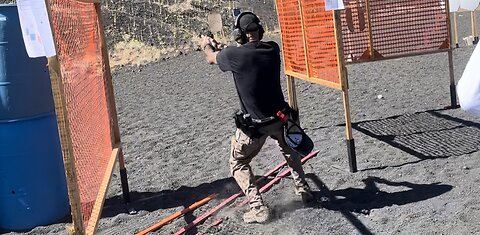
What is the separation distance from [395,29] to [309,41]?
1.65 meters

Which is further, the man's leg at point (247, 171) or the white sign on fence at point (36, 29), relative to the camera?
the man's leg at point (247, 171)

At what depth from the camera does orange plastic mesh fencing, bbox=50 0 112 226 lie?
4.12 m

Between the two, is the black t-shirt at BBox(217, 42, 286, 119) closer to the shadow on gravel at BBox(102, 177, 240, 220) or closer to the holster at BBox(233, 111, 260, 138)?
the holster at BBox(233, 111, 260, 138)

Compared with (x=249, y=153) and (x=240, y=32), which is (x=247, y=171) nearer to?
(x=249, y=153)

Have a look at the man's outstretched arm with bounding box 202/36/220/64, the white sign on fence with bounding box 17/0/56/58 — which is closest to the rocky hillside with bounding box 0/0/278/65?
the man's outstretched arm with bounding box 202/36/220/64

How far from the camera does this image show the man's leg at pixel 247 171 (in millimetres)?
5273

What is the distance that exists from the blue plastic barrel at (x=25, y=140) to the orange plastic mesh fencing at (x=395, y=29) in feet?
13.0

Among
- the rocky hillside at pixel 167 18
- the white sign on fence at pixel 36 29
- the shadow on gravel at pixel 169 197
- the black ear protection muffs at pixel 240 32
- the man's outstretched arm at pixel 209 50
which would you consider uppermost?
the rocky hillside at pixel 167 18

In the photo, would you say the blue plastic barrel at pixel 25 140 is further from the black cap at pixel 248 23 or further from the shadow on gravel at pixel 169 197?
the black cap at pixel 248 23

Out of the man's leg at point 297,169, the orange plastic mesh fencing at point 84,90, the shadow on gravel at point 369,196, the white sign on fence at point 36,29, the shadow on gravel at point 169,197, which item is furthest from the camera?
the shadow on gravel at point 169,197

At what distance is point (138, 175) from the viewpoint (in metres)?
7.15

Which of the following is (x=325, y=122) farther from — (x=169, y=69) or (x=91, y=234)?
(x=169, y=69)

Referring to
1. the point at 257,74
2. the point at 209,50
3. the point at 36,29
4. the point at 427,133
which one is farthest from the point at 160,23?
the point at 36,29

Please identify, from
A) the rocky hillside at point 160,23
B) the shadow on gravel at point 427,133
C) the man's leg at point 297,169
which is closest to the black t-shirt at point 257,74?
the man's leg at point 297,169
